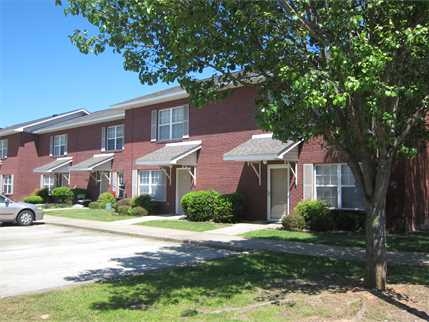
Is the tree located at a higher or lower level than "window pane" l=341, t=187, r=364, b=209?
higher

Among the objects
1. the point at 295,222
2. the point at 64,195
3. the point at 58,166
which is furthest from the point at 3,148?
the point at 295,222

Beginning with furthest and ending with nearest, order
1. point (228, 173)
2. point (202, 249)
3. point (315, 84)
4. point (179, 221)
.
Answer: point (228, 173) → point (179, 221) → point (202, 249) → point (315, 84)

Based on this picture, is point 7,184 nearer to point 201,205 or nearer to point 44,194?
point 44,194

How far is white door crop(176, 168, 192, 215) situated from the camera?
1031 inches

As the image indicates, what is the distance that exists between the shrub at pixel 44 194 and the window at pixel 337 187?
2491 cm

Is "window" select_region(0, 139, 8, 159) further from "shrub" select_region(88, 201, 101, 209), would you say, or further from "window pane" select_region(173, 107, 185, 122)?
"window pane" select_region(173, 107, 185, 122)

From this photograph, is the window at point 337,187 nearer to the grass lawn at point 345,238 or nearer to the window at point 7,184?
the grass lawn at point 345,238

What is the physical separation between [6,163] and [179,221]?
28.8m

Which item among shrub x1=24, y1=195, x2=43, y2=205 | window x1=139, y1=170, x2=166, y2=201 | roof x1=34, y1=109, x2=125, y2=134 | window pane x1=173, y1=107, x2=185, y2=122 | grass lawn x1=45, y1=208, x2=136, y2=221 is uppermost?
roof x1=34, y1=109, x2=125, y2=134

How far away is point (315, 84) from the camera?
274 inches

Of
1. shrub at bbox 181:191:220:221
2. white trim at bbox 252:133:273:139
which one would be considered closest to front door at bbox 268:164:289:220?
white trim at bbox 252:133:273:139

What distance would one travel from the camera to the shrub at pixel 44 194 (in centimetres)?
3900

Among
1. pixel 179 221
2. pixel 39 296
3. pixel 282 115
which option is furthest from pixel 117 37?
pixel 179 221

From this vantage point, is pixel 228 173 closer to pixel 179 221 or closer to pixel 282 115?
pixel 179 221
